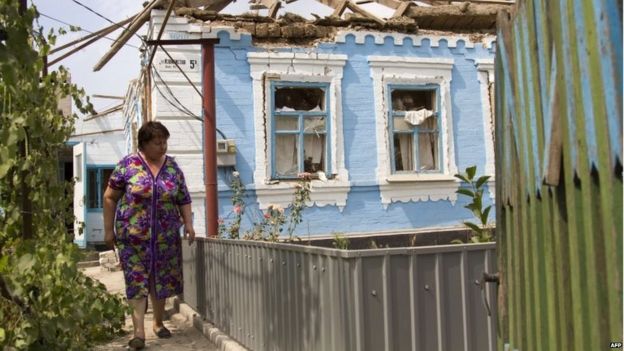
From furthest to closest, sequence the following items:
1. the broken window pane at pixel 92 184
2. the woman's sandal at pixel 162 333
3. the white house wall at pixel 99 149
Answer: the broken window pane at pixel 92 184 < the white house wall at pixel 99 149 < the woman's sandal at pixel 162 333

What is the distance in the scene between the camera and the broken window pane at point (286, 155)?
897 centimetres

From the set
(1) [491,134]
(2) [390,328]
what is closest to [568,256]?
(2) [390,328]

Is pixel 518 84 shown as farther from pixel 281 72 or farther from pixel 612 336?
pixel 281 72

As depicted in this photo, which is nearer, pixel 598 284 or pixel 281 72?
pixel 598 284

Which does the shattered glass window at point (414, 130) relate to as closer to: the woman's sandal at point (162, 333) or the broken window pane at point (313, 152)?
the broken window pane at point (313, 152)

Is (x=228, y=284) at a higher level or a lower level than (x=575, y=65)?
lower

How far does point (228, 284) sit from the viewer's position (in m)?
4.76

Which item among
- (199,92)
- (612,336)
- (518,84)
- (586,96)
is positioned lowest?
(612,336)

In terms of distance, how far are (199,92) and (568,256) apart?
7.54m

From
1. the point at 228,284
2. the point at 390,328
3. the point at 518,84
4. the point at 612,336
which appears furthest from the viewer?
the point at 228,284

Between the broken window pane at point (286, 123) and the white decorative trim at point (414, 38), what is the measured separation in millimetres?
1298

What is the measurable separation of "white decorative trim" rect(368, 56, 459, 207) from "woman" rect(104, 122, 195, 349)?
15.4ft

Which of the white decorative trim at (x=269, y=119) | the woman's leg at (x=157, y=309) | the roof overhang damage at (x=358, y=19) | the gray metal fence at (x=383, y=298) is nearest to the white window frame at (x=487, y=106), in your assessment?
the roof overhang damage at (x=358, y=19)

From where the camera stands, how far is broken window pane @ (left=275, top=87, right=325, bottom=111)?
8.98m
